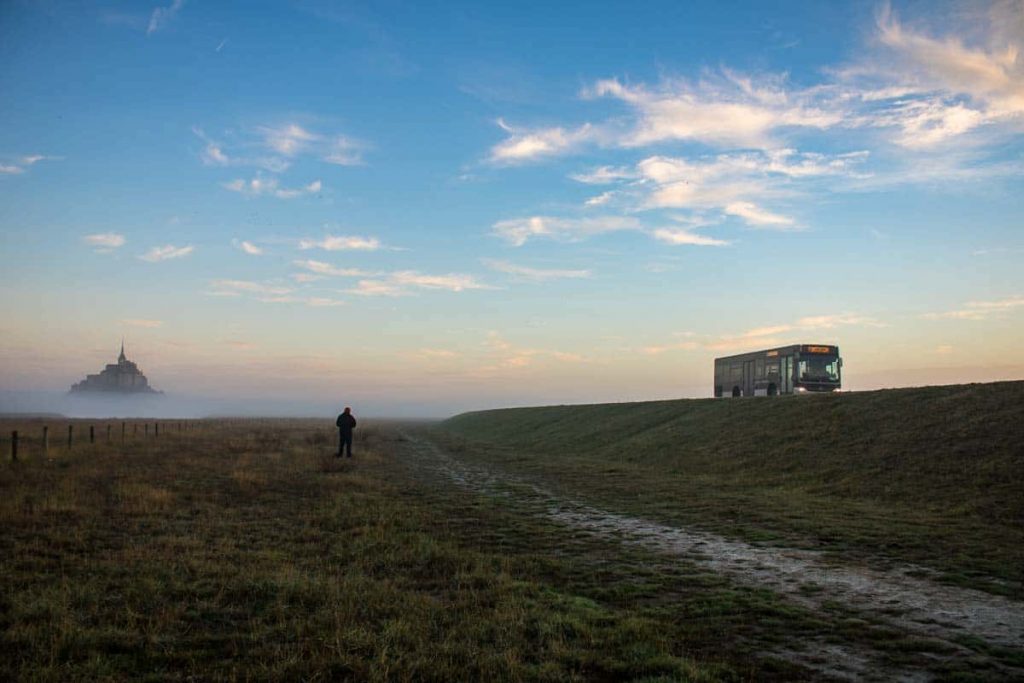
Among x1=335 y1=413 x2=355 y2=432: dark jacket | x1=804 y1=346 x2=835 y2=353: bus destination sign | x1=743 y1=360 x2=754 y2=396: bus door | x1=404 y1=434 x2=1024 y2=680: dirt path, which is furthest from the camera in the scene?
x1=743 y1=360 x2=754 y2=396: bus door

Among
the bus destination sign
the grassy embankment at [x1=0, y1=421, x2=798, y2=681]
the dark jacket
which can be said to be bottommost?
the grassy embankment at [x1=0, y1=421, x2=798, y2=681]

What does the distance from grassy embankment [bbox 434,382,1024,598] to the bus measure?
6906mm

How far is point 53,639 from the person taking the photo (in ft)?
23.4

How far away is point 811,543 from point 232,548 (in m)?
11.4

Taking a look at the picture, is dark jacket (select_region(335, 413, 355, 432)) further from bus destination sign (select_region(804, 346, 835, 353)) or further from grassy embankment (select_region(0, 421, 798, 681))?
bus destination sign (select_region(804, 346, 835, 353))

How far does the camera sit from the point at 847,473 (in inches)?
901

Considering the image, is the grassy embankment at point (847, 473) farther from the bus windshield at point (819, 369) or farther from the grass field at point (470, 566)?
the bus windshield at point (819, 369)

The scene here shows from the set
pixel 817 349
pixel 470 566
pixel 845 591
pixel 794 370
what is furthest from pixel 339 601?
pixel 817 349

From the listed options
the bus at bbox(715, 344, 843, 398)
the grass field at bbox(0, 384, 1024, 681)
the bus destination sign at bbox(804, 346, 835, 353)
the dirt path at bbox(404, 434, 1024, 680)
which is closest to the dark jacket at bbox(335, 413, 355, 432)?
the grass field at bbox(0, 384, 1024, 681)

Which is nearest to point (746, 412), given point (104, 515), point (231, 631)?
point (104, 515)

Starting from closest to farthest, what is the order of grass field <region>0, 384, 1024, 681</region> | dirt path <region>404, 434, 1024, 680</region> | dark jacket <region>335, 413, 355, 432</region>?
grass field <region>0, 384, 1024, 681</region> → dirt path <region>404, 434, 1024, 680</region> → dark jacket <region>335, 413, 355, 432</region>

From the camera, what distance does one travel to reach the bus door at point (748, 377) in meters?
52.3

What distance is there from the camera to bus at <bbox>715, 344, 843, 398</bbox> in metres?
45.8

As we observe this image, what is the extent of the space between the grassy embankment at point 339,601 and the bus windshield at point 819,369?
35.0 m
